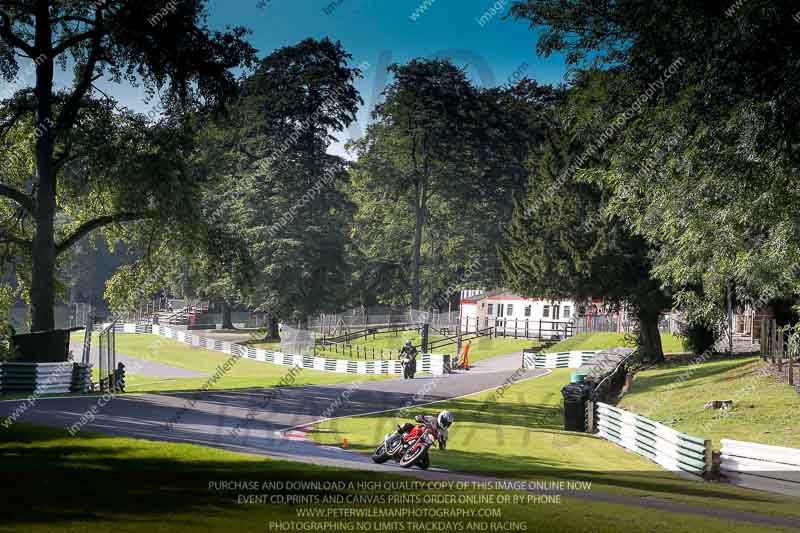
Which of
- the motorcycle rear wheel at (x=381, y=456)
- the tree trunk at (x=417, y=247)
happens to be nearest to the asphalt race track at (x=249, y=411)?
the motorcycle rear wheel at (x=381, y=456)

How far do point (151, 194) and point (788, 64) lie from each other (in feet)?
70.1

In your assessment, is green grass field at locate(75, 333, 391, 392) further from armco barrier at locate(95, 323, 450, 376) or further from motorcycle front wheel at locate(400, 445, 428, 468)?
motorcycle front wheel at locate(400, 445, 428, 468)

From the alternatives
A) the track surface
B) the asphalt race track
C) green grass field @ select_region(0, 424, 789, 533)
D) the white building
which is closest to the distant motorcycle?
the track surface

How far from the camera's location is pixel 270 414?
1043 inches

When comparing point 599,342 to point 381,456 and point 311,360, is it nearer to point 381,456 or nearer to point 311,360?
point 311,360

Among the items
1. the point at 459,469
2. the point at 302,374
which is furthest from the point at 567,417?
the point at 302,374

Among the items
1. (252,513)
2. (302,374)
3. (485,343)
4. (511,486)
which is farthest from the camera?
(485,343)

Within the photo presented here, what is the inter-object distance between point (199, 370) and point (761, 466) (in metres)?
43.8

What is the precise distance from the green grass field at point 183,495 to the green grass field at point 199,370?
74.8 ft

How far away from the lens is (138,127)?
102 ft

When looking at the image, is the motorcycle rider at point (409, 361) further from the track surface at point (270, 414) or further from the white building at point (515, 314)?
the white building at point (515, 314)

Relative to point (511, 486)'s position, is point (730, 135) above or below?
above

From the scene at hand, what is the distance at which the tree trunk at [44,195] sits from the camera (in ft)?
98.9

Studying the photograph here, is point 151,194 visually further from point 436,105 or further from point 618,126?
point 436,105
